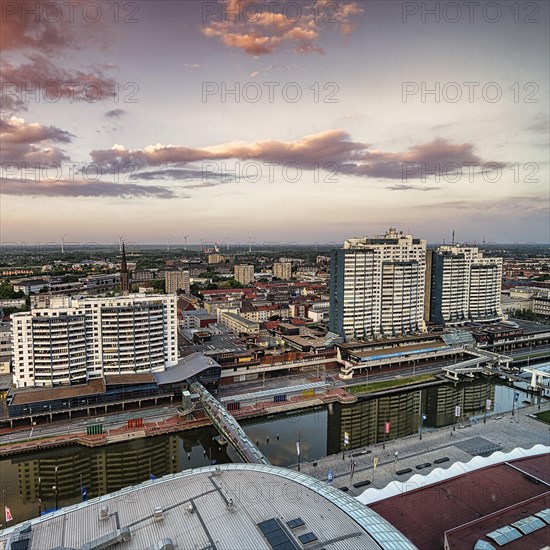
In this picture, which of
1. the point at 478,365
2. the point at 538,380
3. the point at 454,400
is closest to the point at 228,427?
the point at 454,400

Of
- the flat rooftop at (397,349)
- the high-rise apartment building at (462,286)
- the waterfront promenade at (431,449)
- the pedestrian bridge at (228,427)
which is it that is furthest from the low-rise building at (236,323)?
the waterfront promenade at (431,449)

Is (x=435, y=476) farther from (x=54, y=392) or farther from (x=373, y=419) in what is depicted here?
(x=54, y=392)

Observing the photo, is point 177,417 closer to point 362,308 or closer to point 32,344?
point 32,344

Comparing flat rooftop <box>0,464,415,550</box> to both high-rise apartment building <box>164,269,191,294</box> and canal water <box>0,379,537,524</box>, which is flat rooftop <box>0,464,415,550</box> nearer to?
canal water <box>0,379,537,524</box>

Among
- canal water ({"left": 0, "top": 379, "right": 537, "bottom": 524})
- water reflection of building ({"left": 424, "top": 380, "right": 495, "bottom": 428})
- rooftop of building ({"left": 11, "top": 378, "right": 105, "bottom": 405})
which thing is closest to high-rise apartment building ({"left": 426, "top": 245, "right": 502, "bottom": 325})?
water reflection of building ({"left": 424, "top": 380, "right": 495, "bottom": 428})

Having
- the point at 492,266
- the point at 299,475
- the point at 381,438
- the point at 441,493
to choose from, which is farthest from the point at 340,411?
the point at 492,266

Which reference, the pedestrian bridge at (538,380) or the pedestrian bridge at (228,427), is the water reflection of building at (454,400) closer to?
the pedestrian bridge at (538,380)

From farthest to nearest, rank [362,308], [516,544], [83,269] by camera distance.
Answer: [83,269]
[362,308]
[516,544]

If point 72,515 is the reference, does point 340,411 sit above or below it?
below
